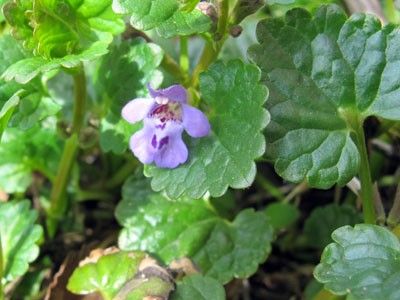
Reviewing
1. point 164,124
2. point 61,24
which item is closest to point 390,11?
point 164,124

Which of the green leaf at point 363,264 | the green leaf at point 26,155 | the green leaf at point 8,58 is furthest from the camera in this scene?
the green leaf at point 26,155

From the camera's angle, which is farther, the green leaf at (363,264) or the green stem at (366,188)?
the green stem at (366,188)

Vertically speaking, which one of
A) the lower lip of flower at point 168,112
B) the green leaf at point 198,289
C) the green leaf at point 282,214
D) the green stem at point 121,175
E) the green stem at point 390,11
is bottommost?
the green leaf at point 282,214

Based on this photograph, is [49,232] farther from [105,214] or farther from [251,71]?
[251,71]

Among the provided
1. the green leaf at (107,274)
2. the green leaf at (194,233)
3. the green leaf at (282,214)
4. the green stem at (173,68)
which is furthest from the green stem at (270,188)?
the green leaf at (107,274)

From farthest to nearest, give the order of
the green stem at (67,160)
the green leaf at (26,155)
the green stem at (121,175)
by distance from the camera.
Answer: the green stem at (121,175) < the green leaf at (26,155) < the green stem at (67,160)

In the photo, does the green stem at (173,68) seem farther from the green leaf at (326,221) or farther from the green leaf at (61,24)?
the green leaf at (326,221)

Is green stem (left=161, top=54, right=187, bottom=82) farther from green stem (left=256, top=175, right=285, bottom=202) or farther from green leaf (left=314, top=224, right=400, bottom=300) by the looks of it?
green leaf (left=314, top=224, right=400, bottom=300)
